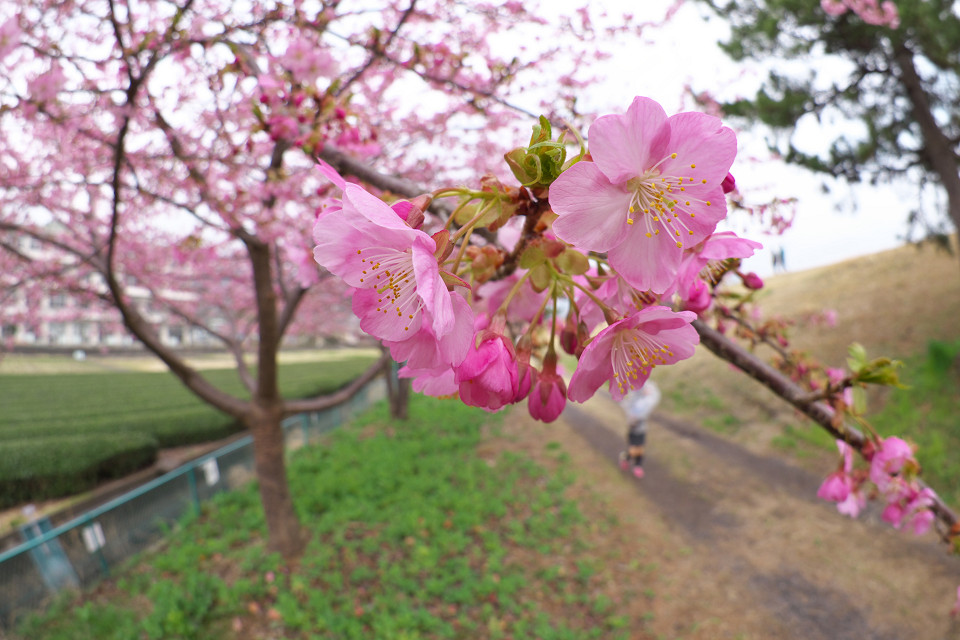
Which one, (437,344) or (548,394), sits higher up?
(437,344)

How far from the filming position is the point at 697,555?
15.4ft

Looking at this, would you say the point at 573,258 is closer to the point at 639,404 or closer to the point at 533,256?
the point at 533,256

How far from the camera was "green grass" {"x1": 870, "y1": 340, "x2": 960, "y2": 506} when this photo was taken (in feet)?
18.9

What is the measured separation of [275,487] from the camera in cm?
425

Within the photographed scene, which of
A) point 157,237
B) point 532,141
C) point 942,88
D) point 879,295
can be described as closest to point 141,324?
point 532,141

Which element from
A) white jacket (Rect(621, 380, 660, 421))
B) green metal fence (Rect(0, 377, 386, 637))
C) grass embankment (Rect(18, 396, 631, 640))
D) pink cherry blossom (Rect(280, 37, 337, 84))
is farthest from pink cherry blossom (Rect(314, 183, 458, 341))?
white jacket (Rect(621, 380, 660, 421))

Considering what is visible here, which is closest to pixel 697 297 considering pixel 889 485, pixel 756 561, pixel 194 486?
pixel 889 485

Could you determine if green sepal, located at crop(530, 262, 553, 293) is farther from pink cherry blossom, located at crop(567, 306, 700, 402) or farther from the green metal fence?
the green metal fence

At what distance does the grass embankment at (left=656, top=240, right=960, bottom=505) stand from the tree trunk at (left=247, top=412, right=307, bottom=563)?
557 cm

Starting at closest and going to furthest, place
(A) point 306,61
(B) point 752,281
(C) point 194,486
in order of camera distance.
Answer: (B) point 752,281
(A) point 306,61
(C) point 194,486

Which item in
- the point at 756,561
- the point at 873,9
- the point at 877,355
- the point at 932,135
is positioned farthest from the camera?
the point at 877,355

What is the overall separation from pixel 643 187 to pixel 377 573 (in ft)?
14.7

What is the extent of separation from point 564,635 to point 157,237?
33.0 feet

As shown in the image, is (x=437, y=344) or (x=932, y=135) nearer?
(x=437, y=344)
